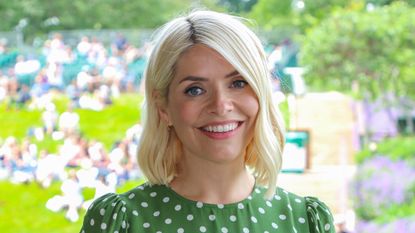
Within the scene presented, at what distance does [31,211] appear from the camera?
4164mm

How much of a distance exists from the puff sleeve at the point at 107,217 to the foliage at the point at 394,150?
299 cm

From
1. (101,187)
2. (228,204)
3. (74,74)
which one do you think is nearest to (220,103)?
(228,204)

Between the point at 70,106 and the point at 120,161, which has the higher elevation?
the point at 70,106

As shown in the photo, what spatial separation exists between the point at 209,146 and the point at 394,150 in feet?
10.3

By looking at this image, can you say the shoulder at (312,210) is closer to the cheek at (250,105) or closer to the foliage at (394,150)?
the cheek at (250,105)

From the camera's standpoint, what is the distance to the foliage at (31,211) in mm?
4066

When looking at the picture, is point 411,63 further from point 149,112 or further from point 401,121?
point 149,112

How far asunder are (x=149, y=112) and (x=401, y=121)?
132 inches

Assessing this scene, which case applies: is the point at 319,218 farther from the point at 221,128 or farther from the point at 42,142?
the point at 42,142

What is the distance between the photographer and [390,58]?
380 centimetres

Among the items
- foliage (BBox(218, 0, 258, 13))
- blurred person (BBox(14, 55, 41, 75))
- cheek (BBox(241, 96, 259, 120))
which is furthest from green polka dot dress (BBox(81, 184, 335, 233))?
blurred person (BBox(14, 55, 41, 75))

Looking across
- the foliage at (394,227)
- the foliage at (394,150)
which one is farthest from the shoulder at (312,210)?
the foliage at (394,150)

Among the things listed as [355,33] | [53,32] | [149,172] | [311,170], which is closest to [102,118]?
[53,32]

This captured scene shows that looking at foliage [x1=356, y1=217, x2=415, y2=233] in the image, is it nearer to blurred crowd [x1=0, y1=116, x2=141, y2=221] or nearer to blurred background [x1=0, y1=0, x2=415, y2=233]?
blurred background [x1=0, y1=0, x2=415, y2=233]
